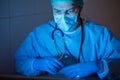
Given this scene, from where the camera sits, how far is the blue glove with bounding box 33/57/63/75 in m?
0.94

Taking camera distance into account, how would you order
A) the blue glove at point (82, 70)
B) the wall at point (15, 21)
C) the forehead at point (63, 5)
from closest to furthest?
the blue glove at point (82, 70)
the forehead at point (63, 5)
the wall at point (15, 21)

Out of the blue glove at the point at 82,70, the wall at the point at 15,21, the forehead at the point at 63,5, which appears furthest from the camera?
the wall at the point at 15,21

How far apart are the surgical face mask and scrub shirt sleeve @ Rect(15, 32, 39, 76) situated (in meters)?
0.15

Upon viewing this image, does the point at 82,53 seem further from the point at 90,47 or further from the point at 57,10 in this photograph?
the point at 57,10

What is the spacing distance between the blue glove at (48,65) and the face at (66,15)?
0.55 ft

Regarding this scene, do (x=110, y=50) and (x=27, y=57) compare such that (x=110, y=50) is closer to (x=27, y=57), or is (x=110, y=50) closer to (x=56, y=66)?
(x=56, y=66)

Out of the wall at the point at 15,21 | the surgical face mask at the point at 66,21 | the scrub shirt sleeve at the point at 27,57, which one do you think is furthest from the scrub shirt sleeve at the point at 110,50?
the wall at the point at 15,21

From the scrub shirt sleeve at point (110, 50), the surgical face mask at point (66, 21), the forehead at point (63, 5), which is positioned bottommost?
the scrub shirt sleeve at point (110, 50)

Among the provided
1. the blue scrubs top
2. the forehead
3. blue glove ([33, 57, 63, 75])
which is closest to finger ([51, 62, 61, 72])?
blue glove ([33, 57, 63, 75])

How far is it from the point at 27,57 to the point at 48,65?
0.14 m

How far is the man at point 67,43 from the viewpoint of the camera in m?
1.01

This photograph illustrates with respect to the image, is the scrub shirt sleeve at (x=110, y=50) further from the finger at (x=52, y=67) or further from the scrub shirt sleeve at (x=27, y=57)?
the scrub shirt sleeve at (x=27, y=57)

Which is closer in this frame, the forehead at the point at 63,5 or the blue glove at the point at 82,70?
the blue glove at the point at 82,70

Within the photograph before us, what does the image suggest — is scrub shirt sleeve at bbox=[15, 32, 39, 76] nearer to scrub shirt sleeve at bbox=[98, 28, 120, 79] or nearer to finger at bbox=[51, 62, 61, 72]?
finger at bbox=[51, 62, 61, 72]
